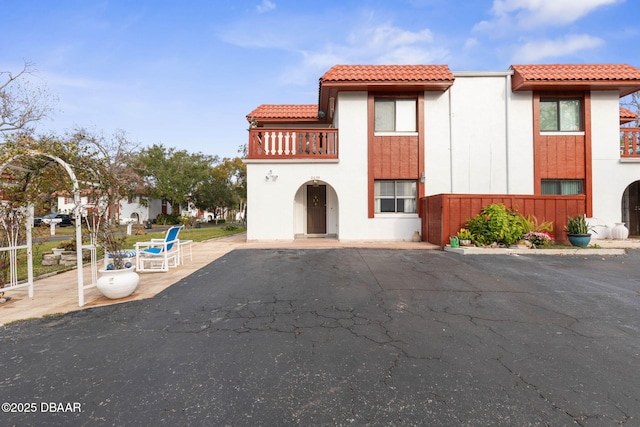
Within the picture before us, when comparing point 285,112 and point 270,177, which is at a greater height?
point 285,112

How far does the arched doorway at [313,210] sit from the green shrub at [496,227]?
6.44 meters

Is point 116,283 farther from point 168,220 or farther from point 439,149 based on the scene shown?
point 168,220

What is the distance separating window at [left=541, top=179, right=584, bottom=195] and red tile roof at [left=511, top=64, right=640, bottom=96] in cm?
380

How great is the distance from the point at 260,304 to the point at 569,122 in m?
14.9

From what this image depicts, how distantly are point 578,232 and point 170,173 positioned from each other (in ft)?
114

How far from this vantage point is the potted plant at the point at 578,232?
32.1 feet

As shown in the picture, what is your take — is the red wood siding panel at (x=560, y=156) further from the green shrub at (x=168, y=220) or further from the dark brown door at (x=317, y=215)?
the green shrub at (x=168, y=220)

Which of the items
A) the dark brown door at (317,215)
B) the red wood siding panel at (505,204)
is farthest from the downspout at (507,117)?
the dark brown door at (317,215)

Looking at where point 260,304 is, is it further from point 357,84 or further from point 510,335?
point 357,84

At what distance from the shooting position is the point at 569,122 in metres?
12.4

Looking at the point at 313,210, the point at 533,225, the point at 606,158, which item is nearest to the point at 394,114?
the point at 313,210

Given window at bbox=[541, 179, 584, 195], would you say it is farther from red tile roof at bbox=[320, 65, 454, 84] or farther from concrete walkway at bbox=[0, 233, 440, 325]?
concrete walkway at bbox=[0, 233, 440, 325]

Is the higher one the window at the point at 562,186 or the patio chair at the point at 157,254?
the window at the point at 562,186

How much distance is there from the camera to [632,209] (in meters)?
13.6
